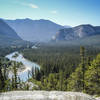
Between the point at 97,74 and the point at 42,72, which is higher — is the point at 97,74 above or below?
above

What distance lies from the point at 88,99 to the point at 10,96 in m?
4.02

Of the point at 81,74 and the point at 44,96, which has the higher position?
the point at 44,96

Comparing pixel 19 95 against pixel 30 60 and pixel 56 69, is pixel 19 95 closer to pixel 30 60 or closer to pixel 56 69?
pixel 56 69

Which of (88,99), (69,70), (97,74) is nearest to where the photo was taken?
(88,99)

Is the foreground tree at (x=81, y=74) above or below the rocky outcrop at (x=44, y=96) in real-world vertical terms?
below

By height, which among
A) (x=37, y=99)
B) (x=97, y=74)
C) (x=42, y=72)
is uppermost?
(x=37, y=99)

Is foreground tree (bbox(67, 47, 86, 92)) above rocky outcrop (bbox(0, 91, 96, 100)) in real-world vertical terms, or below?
below

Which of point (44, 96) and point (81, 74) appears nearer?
point (44, 96)

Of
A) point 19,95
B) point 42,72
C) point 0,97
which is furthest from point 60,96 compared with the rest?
point 42,72

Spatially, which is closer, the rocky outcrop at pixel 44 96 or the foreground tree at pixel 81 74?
the rocky outcrop at pixel 44 96

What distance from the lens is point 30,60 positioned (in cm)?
12425

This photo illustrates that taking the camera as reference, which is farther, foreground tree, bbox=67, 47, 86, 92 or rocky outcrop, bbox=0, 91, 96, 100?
foreground tree, bbox=67, 47, 86, 92

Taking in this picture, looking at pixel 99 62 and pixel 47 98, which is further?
pixel 99 62

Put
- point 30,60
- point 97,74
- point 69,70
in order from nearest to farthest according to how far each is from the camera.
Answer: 1. point 97,74
2. point 69,70
3. point 30,60
